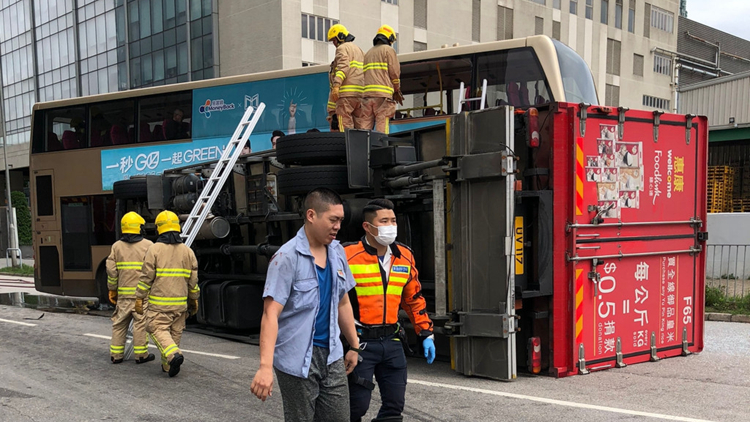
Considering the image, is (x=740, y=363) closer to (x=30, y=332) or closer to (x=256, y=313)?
(x=256, y=313)

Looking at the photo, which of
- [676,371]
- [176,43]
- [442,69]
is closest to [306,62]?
[176,43]

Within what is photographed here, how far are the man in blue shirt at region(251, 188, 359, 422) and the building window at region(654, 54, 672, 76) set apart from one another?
52.6 m

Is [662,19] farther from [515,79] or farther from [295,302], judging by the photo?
[295,302]

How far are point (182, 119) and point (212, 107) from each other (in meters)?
0.78

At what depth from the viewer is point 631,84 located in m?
48.7

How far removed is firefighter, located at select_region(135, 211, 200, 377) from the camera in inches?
282

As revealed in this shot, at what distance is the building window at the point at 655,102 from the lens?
49.7 metres

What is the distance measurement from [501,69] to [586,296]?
4.42 m

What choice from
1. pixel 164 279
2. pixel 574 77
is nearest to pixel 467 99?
pixel 574 77

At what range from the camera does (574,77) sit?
32.7 feet

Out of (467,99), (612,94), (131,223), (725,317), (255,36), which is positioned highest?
(255,36)

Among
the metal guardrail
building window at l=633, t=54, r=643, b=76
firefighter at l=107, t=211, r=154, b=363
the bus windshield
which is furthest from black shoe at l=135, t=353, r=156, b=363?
building window at l=633, t=54, r=643, b=76

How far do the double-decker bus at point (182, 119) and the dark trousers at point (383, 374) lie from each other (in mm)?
6206

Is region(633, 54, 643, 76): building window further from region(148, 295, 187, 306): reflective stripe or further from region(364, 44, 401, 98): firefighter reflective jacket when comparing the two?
region(148, 295, 187, 306): reflective stripe
